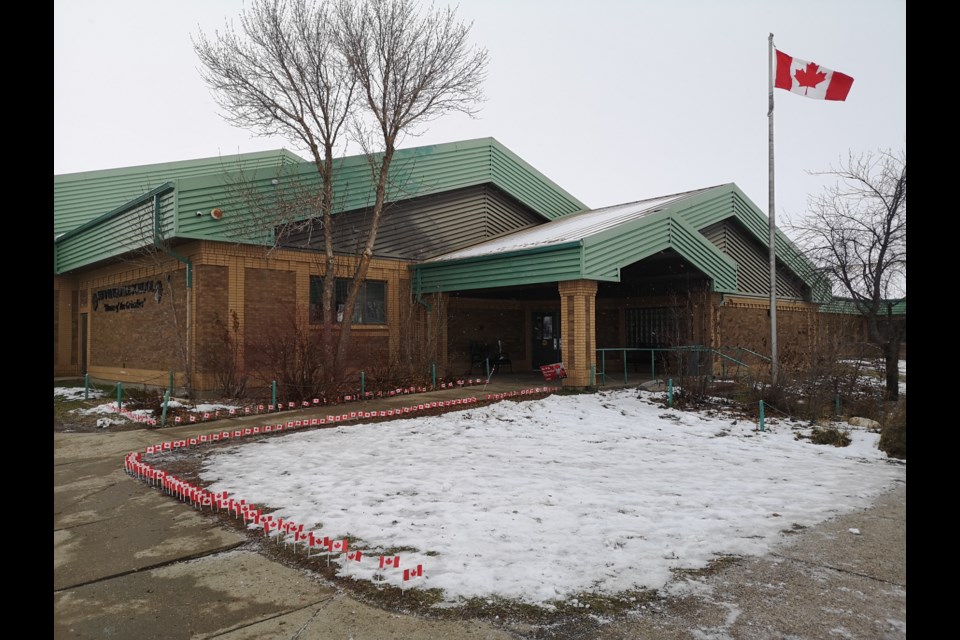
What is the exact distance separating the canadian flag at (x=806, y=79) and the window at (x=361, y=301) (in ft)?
41.8

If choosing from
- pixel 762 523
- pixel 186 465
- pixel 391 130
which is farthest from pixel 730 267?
pixel 186 465

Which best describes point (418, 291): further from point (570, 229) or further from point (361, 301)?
point (570, 229)

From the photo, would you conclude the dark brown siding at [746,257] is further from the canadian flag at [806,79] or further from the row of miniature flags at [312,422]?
the row of miniature flags at [312,422]

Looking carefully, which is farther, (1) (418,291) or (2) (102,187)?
(2) (102,187)

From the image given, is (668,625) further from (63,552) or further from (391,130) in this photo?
(391,130)

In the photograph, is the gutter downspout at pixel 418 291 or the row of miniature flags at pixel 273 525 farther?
the gutter downspout at pixel 418 291

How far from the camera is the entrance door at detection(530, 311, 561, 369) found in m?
24.0

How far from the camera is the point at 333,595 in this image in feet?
13.3

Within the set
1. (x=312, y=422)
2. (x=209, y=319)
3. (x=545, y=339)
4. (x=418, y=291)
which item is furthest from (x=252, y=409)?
(x=545, y=339)

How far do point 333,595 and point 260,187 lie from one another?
13919mm

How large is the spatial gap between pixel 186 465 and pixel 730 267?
17117mm

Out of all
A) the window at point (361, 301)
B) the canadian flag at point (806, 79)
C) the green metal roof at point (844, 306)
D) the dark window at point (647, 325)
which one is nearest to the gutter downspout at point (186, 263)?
the window at point (361, 301)

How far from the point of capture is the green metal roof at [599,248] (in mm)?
15383

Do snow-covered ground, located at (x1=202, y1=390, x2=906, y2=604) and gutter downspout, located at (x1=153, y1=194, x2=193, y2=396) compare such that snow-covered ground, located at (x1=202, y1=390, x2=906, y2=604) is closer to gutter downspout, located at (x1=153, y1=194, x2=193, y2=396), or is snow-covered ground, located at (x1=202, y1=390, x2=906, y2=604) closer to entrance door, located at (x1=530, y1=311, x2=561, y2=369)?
gutter downspout, located at (x1=153, y1=194, x2=193, y2=396)
